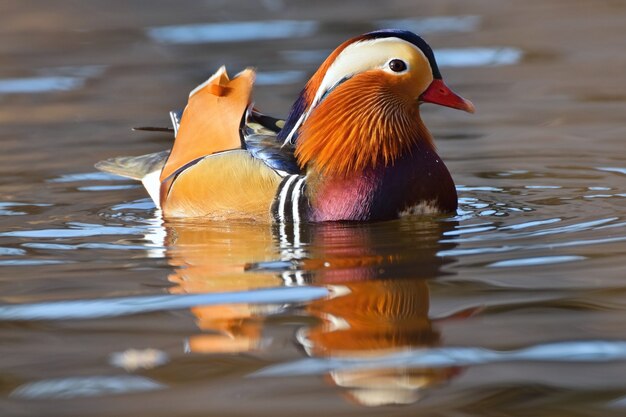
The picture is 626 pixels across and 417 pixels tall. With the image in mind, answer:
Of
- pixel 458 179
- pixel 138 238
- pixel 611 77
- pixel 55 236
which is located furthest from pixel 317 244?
pixel 611 77

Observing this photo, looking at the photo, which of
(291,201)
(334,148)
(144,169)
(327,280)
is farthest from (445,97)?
(144,169)

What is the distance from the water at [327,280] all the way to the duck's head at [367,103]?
13.4 inches

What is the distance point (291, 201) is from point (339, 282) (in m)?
1.05

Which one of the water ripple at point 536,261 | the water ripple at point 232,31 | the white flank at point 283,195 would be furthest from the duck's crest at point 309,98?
the water ripple at point 232,31

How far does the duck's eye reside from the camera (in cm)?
519

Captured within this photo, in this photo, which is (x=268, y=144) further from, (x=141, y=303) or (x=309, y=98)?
(x=141, y=303)

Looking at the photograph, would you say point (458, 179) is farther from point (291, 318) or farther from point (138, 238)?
point (291, 318)

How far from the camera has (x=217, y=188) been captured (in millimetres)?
5312

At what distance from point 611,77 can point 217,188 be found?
417 cm

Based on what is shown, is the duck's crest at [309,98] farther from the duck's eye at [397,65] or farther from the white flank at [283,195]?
the white flank at [283,195]

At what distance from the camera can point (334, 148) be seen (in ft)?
17.0

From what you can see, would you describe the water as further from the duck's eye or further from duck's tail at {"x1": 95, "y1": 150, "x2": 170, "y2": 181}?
the duck's eye

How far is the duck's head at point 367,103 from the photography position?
5.16m

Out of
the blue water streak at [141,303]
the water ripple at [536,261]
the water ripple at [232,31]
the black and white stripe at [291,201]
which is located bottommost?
the blue water streak at [141,303]
